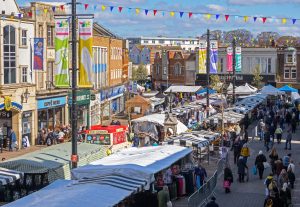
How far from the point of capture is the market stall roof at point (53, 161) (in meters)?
21.0

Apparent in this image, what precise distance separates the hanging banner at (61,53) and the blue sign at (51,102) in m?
16.2

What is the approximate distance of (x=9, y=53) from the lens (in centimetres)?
3581

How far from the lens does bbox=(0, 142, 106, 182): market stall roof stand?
21016mm

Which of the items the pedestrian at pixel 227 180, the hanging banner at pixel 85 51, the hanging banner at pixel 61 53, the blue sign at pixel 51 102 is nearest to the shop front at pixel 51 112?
the blue sign at pixel 51 102

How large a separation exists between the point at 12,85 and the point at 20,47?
2656 mm

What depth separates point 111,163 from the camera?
19578 millimetres

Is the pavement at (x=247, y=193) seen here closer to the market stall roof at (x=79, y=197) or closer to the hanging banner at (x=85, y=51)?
the hanging banner at (x=85, y=51)

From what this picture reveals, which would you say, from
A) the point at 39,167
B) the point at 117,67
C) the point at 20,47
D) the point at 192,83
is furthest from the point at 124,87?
the point at 39,167

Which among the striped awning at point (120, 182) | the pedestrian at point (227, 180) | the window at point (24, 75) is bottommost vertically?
the pedestrian at point (227, 180)

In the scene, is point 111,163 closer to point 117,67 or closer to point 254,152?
point 254,152

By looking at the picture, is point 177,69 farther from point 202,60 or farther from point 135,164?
point 135,164

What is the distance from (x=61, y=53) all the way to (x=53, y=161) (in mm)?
3996

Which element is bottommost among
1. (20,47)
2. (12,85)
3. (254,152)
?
(254,152)

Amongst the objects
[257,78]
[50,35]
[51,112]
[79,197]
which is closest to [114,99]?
[51,112]
